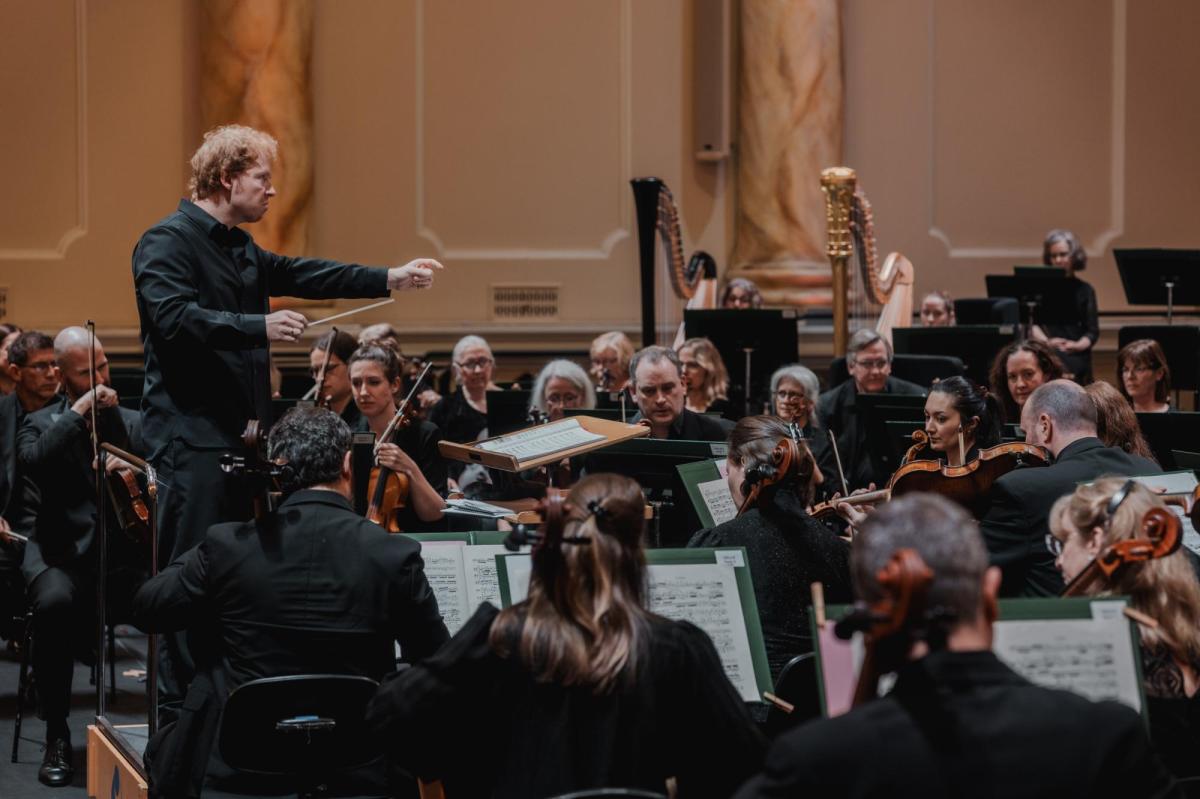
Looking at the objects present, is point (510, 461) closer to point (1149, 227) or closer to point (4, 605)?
point (4, 605)

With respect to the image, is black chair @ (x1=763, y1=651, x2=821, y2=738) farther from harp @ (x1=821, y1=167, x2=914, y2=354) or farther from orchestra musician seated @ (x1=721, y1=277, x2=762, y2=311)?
orchestra musician seated @ (x1=721, y1=277, x2=762, y2=311)

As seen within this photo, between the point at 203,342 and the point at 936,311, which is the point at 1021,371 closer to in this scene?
the point at 936,311

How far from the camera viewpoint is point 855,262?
29.4ft

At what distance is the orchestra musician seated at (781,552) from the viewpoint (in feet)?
13.0

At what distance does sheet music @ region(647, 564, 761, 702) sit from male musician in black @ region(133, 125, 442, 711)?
116 centimetres

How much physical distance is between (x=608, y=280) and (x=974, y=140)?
2.77 meters

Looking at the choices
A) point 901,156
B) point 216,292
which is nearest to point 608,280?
point 901,156

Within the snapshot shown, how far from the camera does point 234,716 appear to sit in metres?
3.21

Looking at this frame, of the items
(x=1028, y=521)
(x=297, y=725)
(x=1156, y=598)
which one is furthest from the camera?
(x=1028, y=521)

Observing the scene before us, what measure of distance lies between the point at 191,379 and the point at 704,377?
143 inches

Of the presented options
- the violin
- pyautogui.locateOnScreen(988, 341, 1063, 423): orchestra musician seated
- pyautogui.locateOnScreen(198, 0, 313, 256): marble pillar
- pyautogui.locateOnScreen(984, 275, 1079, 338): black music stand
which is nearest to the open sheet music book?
the violin

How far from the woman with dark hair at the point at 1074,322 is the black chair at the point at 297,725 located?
661 centimetres

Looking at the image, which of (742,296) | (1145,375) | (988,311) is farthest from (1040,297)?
(1145,375)

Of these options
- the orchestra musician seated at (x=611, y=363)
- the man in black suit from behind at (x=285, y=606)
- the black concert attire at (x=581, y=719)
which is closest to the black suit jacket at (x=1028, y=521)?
the man in black suit from behind at (x=285, y=606)
